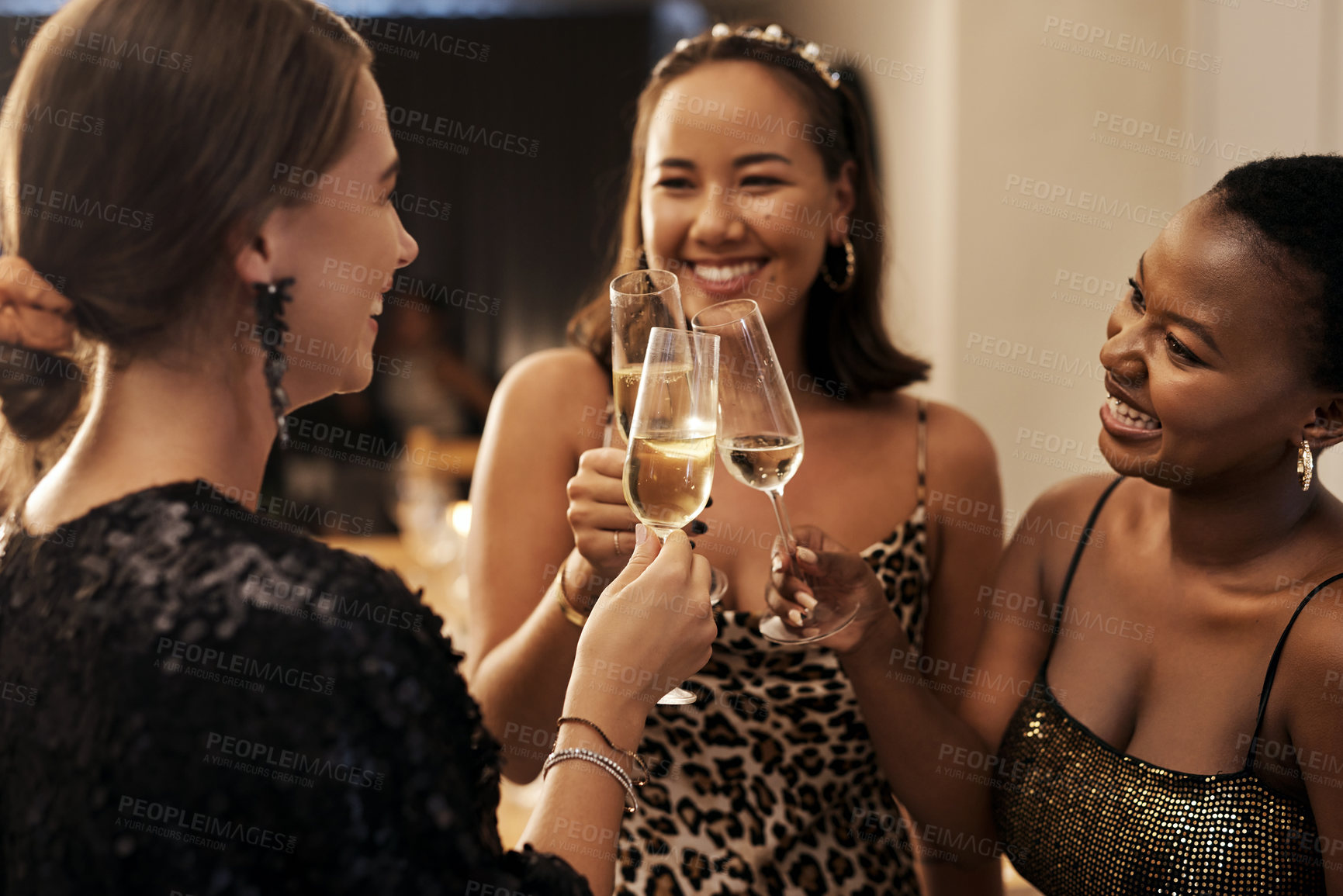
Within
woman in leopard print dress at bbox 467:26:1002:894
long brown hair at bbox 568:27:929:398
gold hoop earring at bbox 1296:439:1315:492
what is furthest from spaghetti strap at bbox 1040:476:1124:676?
long brown hair at bbox 568:27:929:398

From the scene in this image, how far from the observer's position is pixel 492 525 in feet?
5.59

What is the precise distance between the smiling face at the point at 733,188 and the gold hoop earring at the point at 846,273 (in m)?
0.18

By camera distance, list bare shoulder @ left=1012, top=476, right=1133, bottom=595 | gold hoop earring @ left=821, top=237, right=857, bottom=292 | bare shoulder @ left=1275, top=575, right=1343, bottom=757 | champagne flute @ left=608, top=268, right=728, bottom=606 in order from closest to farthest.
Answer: bare shoulder @ left=1275, top=575, right=1343, bottom=757 → champagne flute @ left=608, top=268, right=728, bottom=606 → bare shoulder @ left=1012, top=476, right=1133, bottom=595 → gold hoop earring @ left=821, top=237, right=857, bottom=292

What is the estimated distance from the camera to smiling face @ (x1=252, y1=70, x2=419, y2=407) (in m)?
0.99

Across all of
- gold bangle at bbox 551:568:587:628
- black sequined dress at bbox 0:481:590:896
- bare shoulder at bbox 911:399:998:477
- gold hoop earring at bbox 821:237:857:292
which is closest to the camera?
black sequined dress at bbox 0:481:590:896

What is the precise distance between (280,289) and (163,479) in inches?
8.4

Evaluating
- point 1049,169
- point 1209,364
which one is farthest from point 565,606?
point 1049,169

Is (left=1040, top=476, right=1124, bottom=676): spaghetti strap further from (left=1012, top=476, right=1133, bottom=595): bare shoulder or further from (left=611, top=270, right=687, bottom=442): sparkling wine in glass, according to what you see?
(left=611, top=270, right=687, bottom=442): sparkling wine in glass

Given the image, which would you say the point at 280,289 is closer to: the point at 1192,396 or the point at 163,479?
the point at 163,479

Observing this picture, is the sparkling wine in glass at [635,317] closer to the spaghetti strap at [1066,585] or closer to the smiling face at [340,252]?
the smiling face at [340,252]

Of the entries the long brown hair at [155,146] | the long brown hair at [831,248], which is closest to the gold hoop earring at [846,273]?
the long brown hair at [831,248]

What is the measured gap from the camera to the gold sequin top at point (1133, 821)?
121cm

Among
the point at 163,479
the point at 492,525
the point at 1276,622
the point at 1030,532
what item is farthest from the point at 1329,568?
the point at 163,479

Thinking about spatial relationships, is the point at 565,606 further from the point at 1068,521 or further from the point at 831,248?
the point at 831,248
